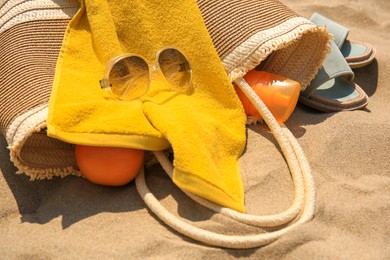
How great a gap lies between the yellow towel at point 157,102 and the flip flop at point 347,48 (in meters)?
0.67

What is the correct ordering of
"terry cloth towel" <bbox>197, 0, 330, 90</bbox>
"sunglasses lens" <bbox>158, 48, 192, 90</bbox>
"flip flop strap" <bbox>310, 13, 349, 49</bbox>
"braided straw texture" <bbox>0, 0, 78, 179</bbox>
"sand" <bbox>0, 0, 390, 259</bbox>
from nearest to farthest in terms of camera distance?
"sand" <bbox>0, 0, 390, 259</bbox> < "braided straw texture" <bbox>0, 0, 78, 179</bbox> < "sunglasses lens" <bbox>158, 48, 192, 90</bbox> < "terry cloth towel" <bbox>197, 0, 330, 90</bbox> < "flip flop strap" <bbox>310, 13, 349, 49</bbox>

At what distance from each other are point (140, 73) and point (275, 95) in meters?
0.50

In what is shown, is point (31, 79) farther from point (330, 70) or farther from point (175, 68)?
point (330, 70)

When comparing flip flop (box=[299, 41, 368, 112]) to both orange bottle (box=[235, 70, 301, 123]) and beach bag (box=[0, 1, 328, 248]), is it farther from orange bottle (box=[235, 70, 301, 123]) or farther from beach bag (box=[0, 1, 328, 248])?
orange bottle (box=[235, 70, 301, 123])

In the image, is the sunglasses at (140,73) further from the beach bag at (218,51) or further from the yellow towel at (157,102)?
the beach bag at (218,51)

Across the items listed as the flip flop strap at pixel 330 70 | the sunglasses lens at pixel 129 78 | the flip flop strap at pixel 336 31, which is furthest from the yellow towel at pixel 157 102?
the flip flop strap at pixel 336 31

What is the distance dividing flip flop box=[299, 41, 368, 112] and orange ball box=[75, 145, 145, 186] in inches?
30.7

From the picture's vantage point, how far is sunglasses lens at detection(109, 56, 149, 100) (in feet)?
5.08

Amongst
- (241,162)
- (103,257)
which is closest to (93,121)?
(103,257)

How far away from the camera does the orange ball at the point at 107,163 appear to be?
1.50 metres

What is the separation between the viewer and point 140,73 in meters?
1.59

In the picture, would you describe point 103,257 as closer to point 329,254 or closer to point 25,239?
point 25,239

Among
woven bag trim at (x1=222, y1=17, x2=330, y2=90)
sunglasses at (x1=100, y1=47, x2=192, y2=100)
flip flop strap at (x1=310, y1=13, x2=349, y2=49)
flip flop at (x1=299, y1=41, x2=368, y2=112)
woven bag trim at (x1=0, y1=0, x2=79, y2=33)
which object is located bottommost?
flip flop at (x1=299, y1=41, x2=368, y2=112)

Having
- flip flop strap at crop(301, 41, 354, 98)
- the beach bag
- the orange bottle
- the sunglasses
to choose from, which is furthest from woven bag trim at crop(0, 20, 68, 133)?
flip flop strap at crop(301, 41, 354, 98)
